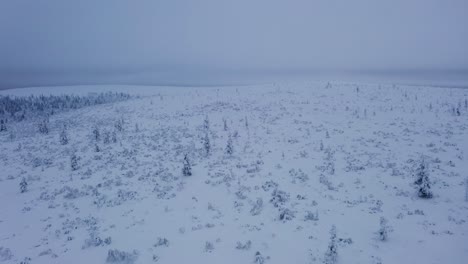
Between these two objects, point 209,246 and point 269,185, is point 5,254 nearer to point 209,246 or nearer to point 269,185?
point 209,246

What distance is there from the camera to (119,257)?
12.2 meters

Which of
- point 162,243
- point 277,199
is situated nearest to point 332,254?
point 277,199

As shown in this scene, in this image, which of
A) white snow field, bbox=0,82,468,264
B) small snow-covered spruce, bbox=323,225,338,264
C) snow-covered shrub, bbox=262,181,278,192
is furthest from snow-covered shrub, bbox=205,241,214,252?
snow-covered shrub, bbox=262,181,278,192

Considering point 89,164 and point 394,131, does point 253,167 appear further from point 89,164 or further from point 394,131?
point 394,131

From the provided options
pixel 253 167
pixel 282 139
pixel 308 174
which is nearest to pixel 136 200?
pixel 253 167

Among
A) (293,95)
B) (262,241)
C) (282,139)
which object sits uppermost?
(293,95)

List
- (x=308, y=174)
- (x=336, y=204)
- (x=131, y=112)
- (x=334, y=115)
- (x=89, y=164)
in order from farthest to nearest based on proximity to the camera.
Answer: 1. (x=131, y=112)
2. (x=334, y=115)
3. (x=89, y=164)
4. (x=308, y=174)
5. (x=336, y=204)

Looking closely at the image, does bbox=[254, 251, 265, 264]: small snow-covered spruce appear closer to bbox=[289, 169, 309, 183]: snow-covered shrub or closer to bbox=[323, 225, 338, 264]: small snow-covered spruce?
bbox=[323, 225, 338, 264]: small snow-covered spruce

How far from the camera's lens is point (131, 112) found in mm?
44719

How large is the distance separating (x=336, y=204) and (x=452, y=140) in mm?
14163

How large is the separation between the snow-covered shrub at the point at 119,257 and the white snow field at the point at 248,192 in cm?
4

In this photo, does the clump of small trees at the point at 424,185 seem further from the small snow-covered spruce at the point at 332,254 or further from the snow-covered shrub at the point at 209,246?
the snow-covered shrub at the point at 209,246

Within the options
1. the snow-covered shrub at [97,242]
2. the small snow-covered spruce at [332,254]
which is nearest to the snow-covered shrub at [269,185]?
the small snow-covered spruce at [332,254]

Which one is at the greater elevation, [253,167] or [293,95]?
[293,95]
